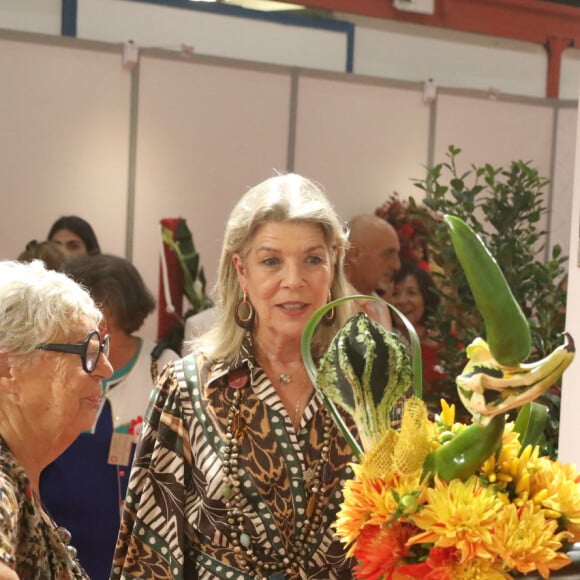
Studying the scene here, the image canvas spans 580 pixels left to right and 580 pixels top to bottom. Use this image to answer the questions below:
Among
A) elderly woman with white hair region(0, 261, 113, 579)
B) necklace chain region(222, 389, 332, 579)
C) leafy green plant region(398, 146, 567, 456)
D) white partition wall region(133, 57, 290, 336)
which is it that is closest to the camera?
elderly woman with white hair region(0, 261, 113, 579)

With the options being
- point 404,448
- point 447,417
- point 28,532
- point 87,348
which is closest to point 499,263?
point 87,348

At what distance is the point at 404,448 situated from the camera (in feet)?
3.89

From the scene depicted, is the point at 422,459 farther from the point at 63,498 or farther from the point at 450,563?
the point at 63,498

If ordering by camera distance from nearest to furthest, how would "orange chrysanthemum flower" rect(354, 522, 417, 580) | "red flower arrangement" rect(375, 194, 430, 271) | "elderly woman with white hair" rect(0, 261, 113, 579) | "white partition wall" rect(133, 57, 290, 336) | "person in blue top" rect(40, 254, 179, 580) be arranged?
"orange chrysanthemum flower" rect(354, 522, 417, 580) < "elderly woman with white hair" rect(0, 261, 113, 579) < "person in blue top" rect(40, 254, 179, 580) < "white partition wall" rect(133, 57, 290, 336) < "red flower arrangement" rect(375, 194, 430, 271)

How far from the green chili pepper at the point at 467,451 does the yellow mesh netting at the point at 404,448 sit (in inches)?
0.8

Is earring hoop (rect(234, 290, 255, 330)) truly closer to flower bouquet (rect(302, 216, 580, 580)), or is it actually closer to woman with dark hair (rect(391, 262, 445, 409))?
flower bouquet (rect(302, 216, 580, 580))

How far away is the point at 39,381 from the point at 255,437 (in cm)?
53

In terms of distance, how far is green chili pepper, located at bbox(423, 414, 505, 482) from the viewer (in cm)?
115

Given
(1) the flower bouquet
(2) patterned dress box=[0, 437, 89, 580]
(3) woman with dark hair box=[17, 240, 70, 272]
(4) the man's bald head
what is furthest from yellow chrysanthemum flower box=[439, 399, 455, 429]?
(4) the man's bald head

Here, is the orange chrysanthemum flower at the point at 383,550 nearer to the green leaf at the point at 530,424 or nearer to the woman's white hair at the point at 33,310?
the green leaf at the point at 530,424

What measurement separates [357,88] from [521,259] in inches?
85.1

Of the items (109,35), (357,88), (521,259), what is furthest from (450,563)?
(109,35)

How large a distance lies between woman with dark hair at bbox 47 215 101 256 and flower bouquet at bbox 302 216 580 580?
401cm

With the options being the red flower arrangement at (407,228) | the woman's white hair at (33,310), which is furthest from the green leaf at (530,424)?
the red flower arrangement at (407,228)
